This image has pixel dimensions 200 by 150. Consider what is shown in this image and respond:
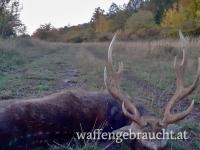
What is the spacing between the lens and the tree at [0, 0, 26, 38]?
26141 millimetres

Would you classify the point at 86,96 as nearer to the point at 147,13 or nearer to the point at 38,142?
the point at 38,142

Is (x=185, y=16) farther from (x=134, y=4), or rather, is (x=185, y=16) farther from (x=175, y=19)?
(x=134, y=4)

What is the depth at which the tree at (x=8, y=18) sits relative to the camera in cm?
2614

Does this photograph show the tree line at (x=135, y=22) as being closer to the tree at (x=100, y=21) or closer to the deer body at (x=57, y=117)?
the tree at (x=100, y=21)

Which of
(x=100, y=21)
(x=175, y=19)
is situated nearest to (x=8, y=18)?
(x=175, y=19)

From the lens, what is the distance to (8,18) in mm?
27078

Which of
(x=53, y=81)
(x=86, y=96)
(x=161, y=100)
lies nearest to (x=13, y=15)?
(x=53, y=81)

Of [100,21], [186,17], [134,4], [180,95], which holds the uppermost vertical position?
[134,4]

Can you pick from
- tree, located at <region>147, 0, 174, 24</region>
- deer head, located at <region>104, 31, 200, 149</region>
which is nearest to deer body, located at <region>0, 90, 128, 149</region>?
deer head, located at <region>104, 31, 200, 149</region>

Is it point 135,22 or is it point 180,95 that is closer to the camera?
point 180,95

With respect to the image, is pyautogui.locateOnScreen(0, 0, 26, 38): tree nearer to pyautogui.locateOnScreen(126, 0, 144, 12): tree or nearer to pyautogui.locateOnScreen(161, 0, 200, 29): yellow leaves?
pyautogui.locateOnScreen(161, 0, 200, 29): yellow leaves

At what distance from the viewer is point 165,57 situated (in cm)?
1773

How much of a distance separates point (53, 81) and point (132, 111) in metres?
5.06

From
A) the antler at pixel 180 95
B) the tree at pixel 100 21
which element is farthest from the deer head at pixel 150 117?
the tree at pixel 100 21
